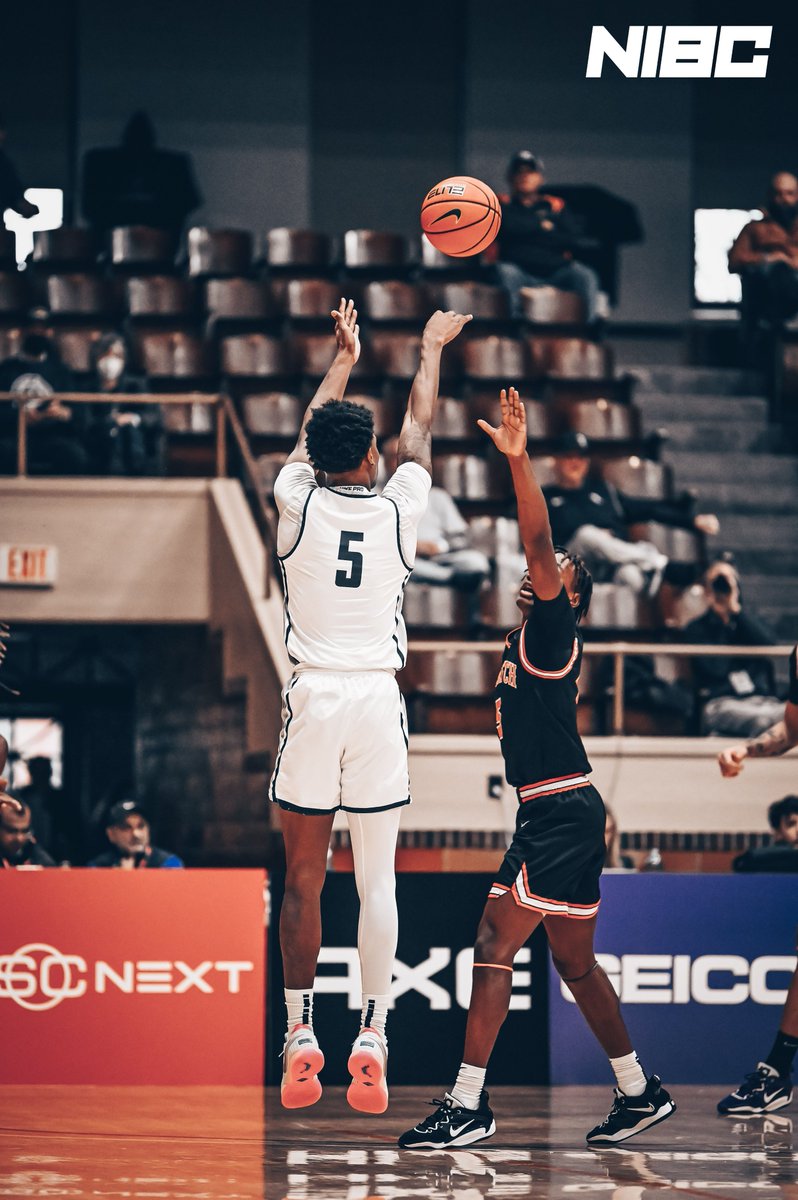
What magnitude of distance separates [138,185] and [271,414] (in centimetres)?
335

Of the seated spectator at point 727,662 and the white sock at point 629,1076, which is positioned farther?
the seated spectator at point 727,662

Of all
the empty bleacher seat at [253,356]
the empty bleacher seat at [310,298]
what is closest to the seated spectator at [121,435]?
the empty bleacher seat at [253,356]

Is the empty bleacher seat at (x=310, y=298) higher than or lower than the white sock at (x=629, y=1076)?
higher

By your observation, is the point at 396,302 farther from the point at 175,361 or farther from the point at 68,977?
the point at 68,977

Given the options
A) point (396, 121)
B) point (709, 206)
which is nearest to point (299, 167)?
point (396, 121)

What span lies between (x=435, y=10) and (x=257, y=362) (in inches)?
210

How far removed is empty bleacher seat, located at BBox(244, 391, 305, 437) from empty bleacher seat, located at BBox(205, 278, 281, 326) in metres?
1.15

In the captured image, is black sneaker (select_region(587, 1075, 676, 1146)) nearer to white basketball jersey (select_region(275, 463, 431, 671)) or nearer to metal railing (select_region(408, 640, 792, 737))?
white basketball jersey (select_region(275, 463, 431, 671))

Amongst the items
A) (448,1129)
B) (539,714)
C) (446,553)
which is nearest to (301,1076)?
(448,1129)

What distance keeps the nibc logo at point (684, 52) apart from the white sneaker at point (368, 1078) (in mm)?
12925

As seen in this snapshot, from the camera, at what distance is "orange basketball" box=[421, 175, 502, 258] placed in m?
7.00

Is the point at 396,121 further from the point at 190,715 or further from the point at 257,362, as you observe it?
the point at 190,715

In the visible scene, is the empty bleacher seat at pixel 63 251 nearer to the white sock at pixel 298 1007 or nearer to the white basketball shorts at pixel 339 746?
the white basketball shorts at pixel 339 746

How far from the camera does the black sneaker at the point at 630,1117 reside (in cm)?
629
